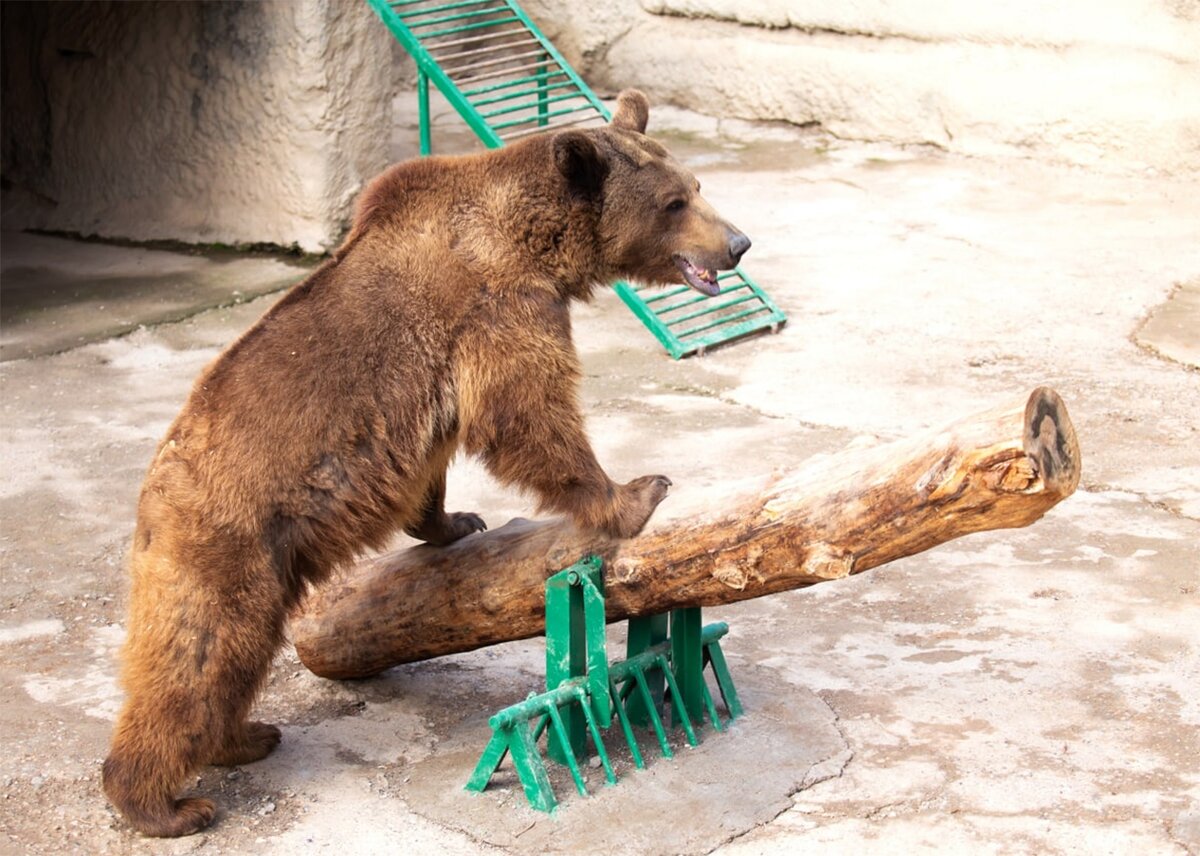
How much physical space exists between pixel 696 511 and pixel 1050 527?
2.65 m

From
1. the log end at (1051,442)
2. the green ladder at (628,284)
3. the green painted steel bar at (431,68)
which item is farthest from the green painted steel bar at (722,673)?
the green painted steel bar at (431,68)

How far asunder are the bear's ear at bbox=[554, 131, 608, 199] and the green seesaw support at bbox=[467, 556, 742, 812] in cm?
117

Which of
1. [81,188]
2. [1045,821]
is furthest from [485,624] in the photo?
[81,188]

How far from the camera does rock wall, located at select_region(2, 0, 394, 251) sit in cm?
1048

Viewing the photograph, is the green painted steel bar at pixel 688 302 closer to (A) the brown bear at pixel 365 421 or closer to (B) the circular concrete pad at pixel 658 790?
(A) the brown bear at pixel 365 421

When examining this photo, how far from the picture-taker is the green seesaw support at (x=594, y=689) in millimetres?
4746

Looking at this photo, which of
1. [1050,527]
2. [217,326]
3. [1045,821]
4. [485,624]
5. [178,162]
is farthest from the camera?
[178,162]

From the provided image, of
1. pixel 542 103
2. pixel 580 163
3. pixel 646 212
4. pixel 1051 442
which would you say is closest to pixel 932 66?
pixel 542 103

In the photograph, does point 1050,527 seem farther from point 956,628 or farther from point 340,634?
point 340,634

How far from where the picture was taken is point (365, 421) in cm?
470

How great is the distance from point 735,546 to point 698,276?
105 cm

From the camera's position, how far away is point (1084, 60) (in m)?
11.6

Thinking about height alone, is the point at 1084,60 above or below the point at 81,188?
above

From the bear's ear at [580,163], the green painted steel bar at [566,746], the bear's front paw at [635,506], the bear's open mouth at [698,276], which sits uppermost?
the bear's ear at [580,163]
